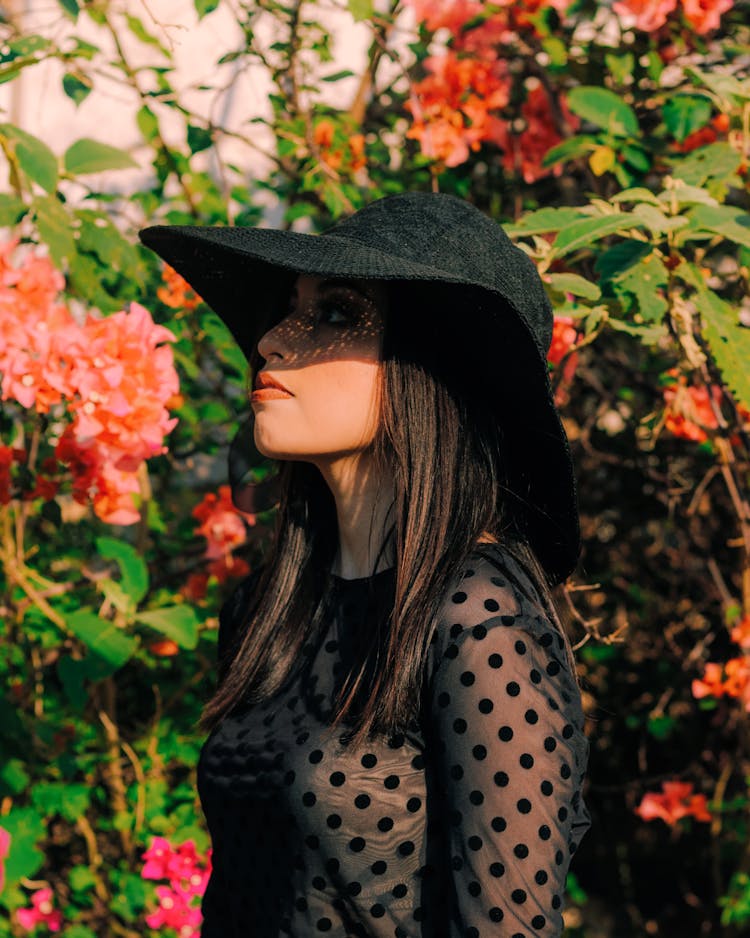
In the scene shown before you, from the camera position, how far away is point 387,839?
1153 mm

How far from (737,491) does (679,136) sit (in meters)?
0.68

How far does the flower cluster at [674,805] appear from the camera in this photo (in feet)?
8.19

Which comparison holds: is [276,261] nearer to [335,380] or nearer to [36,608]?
[335,380]

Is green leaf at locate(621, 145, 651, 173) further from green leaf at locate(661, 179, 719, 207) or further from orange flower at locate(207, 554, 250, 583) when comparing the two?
orange flower at locate(207, 554, 250, 583)

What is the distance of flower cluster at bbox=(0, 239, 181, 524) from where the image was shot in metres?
1.61

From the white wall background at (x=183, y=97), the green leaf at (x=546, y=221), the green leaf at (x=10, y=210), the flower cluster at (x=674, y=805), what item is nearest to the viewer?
the green leaf at (x=546, y=221)

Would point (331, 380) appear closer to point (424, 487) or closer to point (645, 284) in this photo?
point (424, 487)

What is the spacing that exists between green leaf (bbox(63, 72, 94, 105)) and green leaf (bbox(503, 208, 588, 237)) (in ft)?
2.75

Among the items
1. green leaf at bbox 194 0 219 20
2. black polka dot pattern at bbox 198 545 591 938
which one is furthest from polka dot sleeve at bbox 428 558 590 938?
green leaf at bbox 194 0 219 20

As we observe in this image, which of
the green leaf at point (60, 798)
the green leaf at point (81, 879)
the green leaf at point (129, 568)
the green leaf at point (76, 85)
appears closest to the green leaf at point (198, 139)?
the green leaf at point (76, 85)

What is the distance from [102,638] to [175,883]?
0.65m

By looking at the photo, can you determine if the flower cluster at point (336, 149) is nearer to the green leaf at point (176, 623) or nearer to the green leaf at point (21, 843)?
the green leaf at point (176, 623)

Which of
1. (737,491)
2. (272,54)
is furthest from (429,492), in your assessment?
(272,54)

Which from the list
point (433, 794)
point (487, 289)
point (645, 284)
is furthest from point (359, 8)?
point (433, 794)
